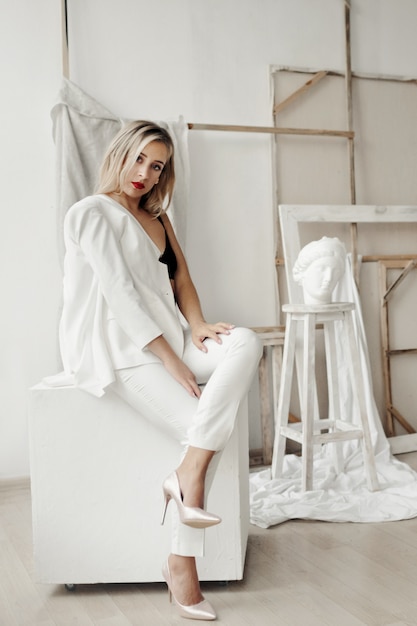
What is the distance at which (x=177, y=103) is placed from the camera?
11.9ft

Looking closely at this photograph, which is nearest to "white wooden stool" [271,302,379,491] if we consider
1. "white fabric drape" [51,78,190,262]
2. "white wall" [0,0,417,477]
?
"white wall" [0,0,417,477]

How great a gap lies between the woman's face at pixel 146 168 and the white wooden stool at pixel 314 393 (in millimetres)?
1077

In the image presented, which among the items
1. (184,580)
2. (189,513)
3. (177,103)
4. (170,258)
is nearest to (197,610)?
(184,580)

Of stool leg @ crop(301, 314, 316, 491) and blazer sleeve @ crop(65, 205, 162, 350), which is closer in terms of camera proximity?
blazer sleeve @ crop(65, 205, 162, 350)

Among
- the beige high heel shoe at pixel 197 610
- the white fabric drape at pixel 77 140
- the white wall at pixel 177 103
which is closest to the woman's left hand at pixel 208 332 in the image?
the beige high heel shoe at pixel 197 610

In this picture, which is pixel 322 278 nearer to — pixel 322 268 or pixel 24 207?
pixel 322 268

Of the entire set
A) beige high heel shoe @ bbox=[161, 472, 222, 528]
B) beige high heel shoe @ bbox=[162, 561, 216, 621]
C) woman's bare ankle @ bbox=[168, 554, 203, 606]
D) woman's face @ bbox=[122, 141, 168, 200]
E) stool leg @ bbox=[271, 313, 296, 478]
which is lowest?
beige high heel shoe @ bbox=[162, 561, 216, 621]

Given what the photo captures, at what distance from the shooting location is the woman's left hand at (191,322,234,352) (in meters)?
2.22

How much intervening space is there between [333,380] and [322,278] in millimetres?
551

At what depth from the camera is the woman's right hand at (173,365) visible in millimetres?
2111

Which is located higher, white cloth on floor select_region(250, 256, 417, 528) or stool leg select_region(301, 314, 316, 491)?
stool leg select_region(301, 314, 316, 491)

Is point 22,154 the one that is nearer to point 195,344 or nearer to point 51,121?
point 51,121

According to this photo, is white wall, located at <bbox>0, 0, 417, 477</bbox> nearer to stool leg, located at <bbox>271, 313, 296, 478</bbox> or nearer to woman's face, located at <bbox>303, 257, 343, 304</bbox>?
stool leg, located at <bbox>271, 313, 296, 478</bbox>

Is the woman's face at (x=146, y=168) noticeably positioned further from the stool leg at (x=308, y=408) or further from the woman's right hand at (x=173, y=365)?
the stool leg at (x=308, y=408)
